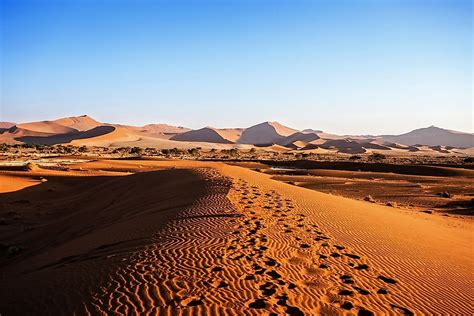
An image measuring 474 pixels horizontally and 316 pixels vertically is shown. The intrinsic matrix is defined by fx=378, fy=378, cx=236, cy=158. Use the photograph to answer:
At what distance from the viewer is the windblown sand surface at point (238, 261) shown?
5402mm

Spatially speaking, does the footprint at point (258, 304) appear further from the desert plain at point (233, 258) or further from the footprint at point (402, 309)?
the footprint at point (402, 309)

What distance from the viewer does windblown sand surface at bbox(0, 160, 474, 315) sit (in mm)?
5402

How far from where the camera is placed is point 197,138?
180 m

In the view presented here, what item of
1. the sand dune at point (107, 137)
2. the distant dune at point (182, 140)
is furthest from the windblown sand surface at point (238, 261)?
the sand dune at point (107, 137)

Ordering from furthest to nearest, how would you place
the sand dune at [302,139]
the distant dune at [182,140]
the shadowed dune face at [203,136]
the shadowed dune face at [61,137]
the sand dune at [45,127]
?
1. the sand dune at [45,127]
2. the shadowed dune face at [203,136]
3. the sand dune at [302,139]
4. the shadowed dune face at [61,137]
5. the distant dune at [182,140]

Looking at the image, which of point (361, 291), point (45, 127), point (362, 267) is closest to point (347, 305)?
point (361, 291)

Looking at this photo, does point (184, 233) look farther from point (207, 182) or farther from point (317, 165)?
point (317, 165)

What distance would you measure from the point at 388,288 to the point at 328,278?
39.2 inches

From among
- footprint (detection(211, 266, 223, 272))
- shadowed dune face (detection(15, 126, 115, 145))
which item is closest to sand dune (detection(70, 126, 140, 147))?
shadowed dune face (detection(15, 126, 115, 145))

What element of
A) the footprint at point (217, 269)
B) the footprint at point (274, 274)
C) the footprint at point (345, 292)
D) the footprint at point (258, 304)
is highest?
the footprint at point (217, 269)

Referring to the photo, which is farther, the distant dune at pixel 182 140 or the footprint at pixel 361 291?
the distant dune at pixel 182 140

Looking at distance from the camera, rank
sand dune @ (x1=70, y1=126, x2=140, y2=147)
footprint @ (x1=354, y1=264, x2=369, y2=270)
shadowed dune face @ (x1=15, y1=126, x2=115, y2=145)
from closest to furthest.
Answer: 1. footprint @ (x1=354, y1=264, x2=369, y2=270)
2. sand dune @ (x1=70, y1=126, x2=140, y2=147)
3. shadowed dune face @ (x1=15, y1=126, x2=115, y2=145)

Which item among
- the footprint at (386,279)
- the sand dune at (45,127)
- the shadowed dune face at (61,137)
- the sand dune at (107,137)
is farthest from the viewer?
the sand dune at (45,127)

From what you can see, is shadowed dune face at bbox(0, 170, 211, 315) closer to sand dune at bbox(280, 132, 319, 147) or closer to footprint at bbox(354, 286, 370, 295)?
footprint at bbox(354, 286, 370, 295)
